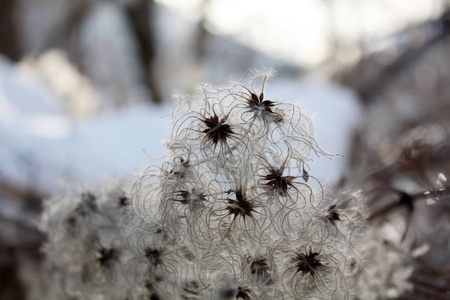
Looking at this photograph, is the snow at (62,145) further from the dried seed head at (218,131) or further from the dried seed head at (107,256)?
the dried seed head at (218,131)

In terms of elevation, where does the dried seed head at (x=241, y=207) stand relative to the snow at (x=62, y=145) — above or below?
below

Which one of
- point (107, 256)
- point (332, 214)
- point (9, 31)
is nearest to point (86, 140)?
point (107, 256)

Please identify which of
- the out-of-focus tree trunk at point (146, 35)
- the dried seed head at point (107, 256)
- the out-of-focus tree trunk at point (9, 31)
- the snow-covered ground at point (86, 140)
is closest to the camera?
the dried seed head at point (107, 256)

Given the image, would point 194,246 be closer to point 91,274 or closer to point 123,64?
point 91,274

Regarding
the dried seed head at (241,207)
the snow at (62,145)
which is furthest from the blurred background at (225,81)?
the dried seed head at (241,207)

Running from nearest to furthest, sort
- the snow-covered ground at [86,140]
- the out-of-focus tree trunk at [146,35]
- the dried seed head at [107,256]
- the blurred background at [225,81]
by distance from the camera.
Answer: the dried seed head at [107,256] → the blurred background at [225,81] → the snow-covered ground at [86,140] → the out-of-focus tree trunk at [146,35]

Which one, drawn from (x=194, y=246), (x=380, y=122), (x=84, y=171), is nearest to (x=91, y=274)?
(x=194, y=246)
